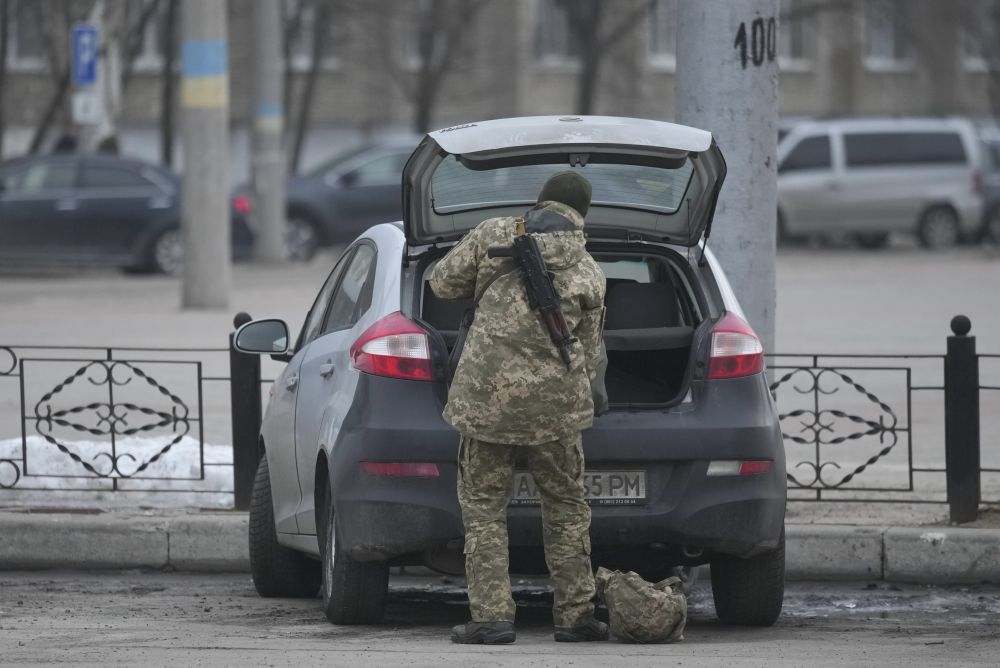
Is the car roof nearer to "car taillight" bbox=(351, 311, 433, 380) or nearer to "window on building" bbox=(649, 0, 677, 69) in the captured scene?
"car taillight" bbox=(351, 311, 433, 380)

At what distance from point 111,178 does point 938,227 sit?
507 inches

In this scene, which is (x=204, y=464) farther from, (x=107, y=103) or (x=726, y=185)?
(x=107, y=103)

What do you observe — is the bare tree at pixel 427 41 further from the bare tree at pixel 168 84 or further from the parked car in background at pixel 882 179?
the parked car in background at pixel 882 179

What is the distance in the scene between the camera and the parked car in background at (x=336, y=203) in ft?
85.9

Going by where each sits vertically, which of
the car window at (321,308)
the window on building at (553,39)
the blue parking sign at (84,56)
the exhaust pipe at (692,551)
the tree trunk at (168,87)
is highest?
the window on building at (553,39)

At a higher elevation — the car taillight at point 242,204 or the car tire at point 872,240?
the car taillight at point 242,204

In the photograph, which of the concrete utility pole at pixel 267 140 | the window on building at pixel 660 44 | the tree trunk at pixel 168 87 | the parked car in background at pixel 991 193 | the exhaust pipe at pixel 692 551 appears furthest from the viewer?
the window on building at pixel 660 44

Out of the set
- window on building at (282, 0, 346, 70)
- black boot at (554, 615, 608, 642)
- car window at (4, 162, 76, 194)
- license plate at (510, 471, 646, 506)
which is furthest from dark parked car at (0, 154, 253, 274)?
black boot at (554, 615, 608, 642)

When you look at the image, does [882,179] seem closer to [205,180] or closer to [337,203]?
[337,203]

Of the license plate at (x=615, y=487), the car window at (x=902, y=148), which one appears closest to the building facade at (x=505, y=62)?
the car window at (x=902, y=148)

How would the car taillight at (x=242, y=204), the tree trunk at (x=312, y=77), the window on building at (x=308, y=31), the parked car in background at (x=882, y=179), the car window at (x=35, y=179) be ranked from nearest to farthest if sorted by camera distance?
the car window at (x=35, y=179)
the car taillight at (x=242, y=204)
the parked car in background at (x=882, y=179)
the window on building at (x=308, y=31)
the tree trunk at (x=312, y=77)

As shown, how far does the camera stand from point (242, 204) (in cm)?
2462

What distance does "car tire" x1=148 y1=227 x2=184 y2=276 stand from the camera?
2361 cm

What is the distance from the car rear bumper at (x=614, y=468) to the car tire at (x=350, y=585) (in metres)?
0.14
